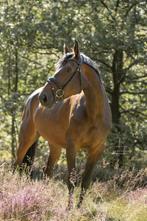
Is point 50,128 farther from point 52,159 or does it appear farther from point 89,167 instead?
point 89,167

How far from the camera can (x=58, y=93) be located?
6426mm

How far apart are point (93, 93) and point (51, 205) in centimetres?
164

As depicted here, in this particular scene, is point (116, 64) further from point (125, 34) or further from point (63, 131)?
point (63, 131)

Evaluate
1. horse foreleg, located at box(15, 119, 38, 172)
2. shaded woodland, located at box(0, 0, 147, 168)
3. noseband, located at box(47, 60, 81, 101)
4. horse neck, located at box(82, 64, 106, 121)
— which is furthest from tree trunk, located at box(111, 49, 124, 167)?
noseband, located at box(47, 60, 81, 101)

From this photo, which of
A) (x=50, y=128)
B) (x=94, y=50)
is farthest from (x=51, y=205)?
(x=94, y=50)

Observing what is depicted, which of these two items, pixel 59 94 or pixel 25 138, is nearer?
pixel 59 94

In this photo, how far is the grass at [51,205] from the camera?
18.2 ft

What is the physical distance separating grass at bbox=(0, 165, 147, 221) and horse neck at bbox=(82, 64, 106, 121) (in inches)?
42.9

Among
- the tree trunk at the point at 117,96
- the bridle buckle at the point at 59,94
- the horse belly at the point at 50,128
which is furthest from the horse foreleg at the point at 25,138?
the tree trunk at the point at 117,96

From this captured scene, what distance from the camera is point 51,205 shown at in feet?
19.3

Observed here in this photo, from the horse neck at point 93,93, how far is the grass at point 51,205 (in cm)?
109

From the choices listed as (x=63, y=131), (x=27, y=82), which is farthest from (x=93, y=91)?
(x=27, y=82)

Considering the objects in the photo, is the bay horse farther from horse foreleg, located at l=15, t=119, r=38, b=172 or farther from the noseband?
horse foreleg, located at l=15, t=119, r=38, b=172

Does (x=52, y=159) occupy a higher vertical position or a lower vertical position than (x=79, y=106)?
lower
